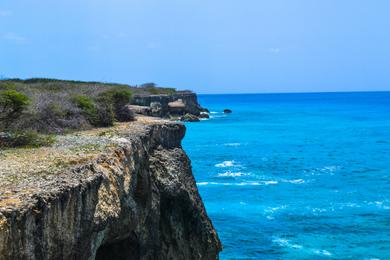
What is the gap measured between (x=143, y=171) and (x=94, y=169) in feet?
15.6

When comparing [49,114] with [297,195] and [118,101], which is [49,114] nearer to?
[118,101]

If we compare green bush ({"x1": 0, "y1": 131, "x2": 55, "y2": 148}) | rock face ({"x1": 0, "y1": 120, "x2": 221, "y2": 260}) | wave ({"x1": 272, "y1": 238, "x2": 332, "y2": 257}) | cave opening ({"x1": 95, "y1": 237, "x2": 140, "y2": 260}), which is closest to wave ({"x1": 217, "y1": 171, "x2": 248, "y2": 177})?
wave ({"x1": 272, "y1": 238, "x2": 332, "y2": 257})

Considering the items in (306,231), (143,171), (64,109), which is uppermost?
(64,109)

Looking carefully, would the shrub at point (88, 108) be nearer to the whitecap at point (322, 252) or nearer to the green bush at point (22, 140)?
the green bush at point (22, 140)

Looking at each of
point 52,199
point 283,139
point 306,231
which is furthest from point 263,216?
point 283,139

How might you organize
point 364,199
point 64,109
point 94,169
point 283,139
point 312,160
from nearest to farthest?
point 94,169 → point 64,109 → point 364,199 → point 312,160 → point 283,139

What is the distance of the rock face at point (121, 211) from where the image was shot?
9492 mm

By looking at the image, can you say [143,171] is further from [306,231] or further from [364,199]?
[364,199]

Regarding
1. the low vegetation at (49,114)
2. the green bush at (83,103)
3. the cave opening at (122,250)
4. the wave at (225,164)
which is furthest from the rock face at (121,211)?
the wave at (225,164)

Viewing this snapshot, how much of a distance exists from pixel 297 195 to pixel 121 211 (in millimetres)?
23277

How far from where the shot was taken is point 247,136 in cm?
7144

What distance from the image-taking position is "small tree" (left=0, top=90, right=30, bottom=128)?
18.7 metres

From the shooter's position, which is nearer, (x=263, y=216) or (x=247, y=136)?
(x=263, y=216)

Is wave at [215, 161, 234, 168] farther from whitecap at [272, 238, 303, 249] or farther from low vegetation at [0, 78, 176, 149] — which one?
low vegetation at [0, 78, 176, 149]
